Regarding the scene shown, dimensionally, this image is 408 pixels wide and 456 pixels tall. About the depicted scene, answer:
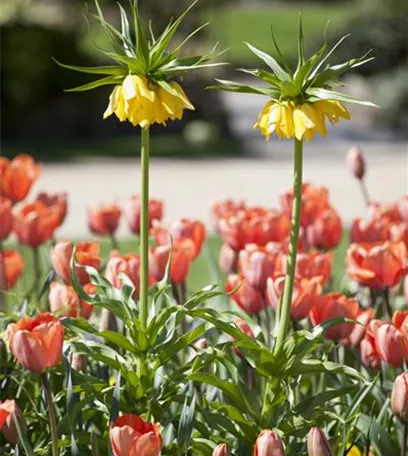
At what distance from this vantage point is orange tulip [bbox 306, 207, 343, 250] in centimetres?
263

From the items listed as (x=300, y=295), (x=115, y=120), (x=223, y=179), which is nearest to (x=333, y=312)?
(x=300, y=295)

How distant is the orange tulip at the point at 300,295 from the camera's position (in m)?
2.01

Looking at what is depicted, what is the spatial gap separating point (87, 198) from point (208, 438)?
8.51 metres

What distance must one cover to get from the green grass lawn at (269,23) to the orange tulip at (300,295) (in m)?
21.7

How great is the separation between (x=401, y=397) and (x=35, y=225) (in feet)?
3.70

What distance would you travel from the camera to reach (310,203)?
2652 mm

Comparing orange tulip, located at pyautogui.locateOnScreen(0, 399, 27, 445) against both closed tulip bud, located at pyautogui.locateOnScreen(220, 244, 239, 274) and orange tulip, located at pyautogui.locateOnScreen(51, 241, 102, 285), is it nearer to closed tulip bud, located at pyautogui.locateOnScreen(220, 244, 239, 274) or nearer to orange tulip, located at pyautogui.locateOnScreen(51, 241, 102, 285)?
orange tulip, located at pyautogui.locateOnScreen(51, 241, 102, 285)

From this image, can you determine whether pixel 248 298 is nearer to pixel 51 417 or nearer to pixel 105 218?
pixel 51 417

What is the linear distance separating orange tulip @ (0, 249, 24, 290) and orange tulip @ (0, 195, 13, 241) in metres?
0.05

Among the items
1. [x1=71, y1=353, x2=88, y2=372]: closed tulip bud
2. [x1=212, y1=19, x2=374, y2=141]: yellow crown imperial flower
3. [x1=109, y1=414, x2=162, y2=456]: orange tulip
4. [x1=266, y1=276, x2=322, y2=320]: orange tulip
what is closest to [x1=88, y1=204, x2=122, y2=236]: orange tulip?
[x1=266, y1=276, x2=322, y2=320]: orange tulip

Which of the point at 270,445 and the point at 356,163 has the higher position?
the point at 356,163

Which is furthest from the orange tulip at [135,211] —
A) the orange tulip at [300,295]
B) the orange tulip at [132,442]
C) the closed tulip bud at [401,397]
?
the orange tulip at [132,442]

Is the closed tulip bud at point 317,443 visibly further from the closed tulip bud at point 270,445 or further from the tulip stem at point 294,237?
Result: the tulip stem at point 294,237

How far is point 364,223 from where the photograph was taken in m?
2.60
